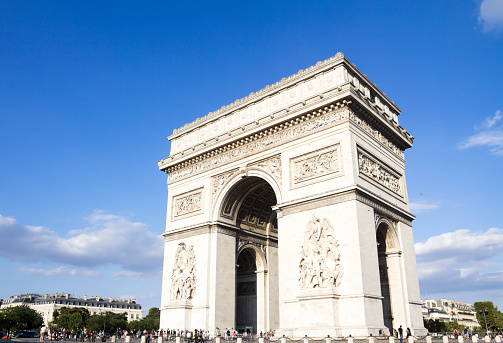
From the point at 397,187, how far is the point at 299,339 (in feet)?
35.5

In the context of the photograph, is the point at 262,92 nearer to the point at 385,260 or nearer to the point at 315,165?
the point at 315,165

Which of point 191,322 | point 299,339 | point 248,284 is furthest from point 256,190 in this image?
point 299,339

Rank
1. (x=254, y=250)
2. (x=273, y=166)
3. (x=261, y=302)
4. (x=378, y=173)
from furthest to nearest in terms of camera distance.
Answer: (x=254, y=250) < (x=261, y=302) < (x=273, y=166) < (x=378, y=173)

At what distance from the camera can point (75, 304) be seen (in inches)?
3932

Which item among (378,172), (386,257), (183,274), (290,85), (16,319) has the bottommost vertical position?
(16,319)

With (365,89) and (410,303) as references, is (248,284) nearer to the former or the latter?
(410,303)

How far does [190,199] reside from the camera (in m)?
28.7

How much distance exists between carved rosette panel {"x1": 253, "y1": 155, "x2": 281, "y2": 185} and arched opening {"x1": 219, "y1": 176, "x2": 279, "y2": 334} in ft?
5.45

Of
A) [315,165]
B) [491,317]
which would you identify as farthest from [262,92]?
[491,317]

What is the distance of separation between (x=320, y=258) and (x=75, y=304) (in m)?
94.8

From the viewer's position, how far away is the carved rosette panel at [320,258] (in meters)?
19.8

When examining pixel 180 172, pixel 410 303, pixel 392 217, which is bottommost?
A: pixel 410 303

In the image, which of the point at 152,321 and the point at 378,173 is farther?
the point at 152,321

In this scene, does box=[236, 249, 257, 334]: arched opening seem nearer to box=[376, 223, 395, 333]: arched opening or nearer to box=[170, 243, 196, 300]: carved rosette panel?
box=[170, 243, 196, 300]: carved rosette panel
